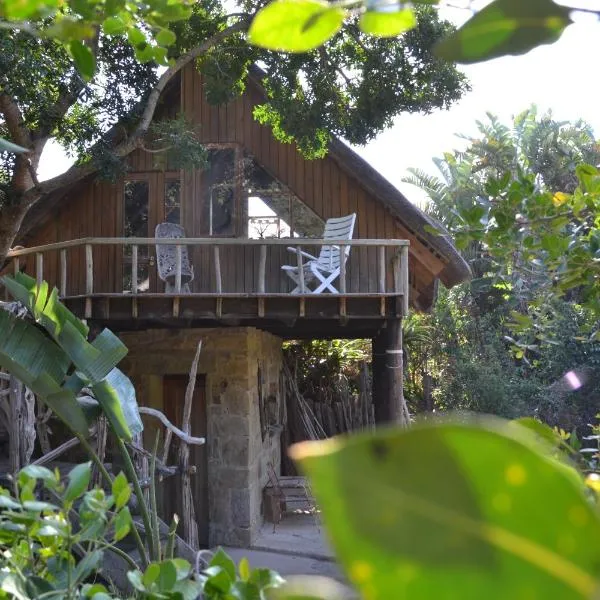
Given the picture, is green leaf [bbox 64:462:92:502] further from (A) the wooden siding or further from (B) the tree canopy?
(A) the wooden siding

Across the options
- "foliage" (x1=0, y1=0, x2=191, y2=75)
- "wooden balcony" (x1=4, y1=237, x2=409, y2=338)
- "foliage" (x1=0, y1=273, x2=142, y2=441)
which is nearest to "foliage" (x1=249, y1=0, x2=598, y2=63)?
"foliage" (x1=0, y1=0, x2=191, y2=75)

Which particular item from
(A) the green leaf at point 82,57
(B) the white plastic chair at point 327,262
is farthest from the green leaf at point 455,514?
(B) the white plastic chair at point 327,262

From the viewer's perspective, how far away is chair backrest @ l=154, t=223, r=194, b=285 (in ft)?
33.4

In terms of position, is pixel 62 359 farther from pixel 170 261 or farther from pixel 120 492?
pixel 170 261

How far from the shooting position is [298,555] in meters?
9.49

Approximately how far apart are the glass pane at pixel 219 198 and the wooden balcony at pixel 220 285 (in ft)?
1.15

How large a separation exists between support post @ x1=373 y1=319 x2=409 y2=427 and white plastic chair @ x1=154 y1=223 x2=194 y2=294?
2.57 m

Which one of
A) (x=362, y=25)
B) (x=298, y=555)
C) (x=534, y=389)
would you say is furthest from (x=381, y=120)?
(x=362, y=25)

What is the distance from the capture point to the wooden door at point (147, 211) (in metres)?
11.1

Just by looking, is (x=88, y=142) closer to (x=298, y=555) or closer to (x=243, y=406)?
(x=243, y=406)

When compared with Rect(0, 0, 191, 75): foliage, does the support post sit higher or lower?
lower

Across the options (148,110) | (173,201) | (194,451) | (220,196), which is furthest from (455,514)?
(173,201)

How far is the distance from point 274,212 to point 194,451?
337 centimetres

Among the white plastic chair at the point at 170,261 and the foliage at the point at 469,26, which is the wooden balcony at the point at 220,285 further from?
the foliage at the point at 469,26
